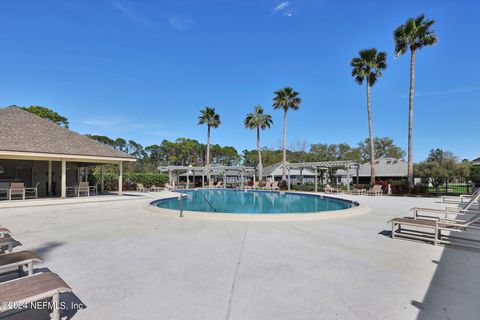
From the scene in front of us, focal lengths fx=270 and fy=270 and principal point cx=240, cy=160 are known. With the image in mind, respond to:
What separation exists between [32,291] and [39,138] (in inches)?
621

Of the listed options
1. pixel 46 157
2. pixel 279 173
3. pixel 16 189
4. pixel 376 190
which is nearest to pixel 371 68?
pixel 376 190

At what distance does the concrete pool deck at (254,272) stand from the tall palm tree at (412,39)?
55.4 feet

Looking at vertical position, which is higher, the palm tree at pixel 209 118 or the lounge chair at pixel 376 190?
the palm tree at pixel 209 118

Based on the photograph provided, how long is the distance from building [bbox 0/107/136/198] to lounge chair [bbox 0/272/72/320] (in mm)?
13202

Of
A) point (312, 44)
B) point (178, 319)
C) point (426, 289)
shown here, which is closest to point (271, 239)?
point (426, 289)

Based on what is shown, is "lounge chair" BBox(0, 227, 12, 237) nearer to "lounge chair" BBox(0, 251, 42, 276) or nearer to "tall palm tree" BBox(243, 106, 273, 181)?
"lounge chair" BBox(0, 251, 42, 276)

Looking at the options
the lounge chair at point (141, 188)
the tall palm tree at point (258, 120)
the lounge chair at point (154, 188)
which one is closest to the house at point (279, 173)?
the tall palm tree at point (258, 120)

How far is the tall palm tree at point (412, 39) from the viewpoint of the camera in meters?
20.4

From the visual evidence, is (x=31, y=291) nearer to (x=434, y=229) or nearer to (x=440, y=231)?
(x=434, y=229)

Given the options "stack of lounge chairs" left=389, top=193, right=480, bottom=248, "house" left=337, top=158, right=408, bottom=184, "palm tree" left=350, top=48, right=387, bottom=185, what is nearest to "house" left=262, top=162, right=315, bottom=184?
"house" left=337, top=158, right=408, bottom=184

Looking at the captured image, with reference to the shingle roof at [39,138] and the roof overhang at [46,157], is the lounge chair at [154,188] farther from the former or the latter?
the roof overhang at [46,157]

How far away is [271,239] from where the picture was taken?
659 cm

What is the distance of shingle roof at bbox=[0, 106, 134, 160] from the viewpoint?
1374 cm

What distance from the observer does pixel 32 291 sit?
260 centimetres
